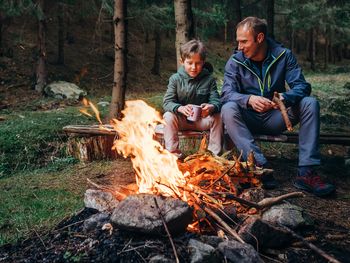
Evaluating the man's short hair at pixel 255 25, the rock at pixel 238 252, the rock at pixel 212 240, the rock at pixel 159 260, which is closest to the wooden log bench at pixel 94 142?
the man's short hair at pixel 255 25

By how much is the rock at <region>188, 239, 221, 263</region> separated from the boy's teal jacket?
2.72 meters

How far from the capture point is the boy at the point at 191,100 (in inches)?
202

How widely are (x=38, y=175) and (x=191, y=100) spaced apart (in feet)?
8.66

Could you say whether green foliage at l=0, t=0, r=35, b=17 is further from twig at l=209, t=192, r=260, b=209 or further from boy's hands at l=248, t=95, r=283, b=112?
twig at l=209, t=192, r=260, b=209

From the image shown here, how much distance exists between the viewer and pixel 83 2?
14.3 meters

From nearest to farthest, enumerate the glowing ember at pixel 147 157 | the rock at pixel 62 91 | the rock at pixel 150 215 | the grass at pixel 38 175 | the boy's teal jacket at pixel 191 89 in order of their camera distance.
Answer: the rock at pixel 150 215, the glowing ember at pixel 147 157, the grass at pixel 38 175, the boy's teal jacket at pixel 191 89, the rock at pixel 62 91

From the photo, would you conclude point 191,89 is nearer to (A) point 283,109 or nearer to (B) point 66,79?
A: (A) point 283,109

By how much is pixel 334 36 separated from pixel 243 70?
116ft

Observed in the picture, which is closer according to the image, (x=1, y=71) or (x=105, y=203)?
(x=105, y=203)

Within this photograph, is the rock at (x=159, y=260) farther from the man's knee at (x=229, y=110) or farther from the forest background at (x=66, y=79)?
the man's knee at (x=229, y=110)

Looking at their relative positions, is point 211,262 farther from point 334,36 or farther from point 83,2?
point 334,36

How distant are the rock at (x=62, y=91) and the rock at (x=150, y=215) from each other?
10986mm

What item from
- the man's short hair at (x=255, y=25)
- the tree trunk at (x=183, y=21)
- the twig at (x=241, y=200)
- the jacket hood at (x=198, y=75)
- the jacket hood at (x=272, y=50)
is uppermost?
the tree trunk at (x=183, y=21)

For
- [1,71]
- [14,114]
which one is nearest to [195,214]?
[14,114]
